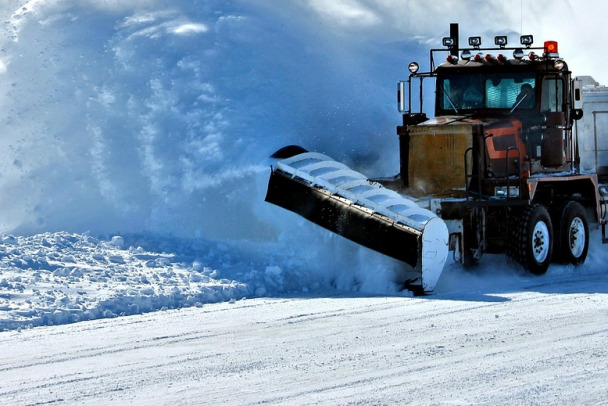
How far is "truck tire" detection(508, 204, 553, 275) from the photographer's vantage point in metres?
12.7

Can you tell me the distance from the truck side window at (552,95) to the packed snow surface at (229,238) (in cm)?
188

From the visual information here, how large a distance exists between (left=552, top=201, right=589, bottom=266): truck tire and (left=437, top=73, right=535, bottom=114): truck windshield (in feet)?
4.27

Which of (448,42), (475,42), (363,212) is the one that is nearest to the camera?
(363,212)

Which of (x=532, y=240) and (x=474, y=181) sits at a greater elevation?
(x=474, y=181)

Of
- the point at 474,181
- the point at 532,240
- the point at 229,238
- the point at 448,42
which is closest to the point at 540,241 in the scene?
the point at 532,240

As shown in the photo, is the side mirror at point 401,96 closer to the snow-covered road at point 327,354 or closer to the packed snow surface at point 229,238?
the packed snow surface at point 229,238

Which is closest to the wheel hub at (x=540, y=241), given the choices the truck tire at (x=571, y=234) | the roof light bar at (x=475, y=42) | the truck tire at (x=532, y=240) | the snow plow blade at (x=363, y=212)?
the truck tire at (x=532, y=240)

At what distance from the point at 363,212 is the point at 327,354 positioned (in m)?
3.98

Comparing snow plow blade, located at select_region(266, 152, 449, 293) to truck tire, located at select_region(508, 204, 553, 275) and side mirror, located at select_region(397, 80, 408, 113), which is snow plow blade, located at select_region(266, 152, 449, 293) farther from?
truck tire, located at select_region(508, 204, 553, 275)

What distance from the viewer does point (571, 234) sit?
1365cm

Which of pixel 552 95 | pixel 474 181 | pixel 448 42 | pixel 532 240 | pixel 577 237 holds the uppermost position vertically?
pixel 448 42

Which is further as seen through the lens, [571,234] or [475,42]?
[475,42]

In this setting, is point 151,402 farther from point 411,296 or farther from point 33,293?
point 411,296

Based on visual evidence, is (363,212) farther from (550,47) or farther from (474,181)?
(550,47)
